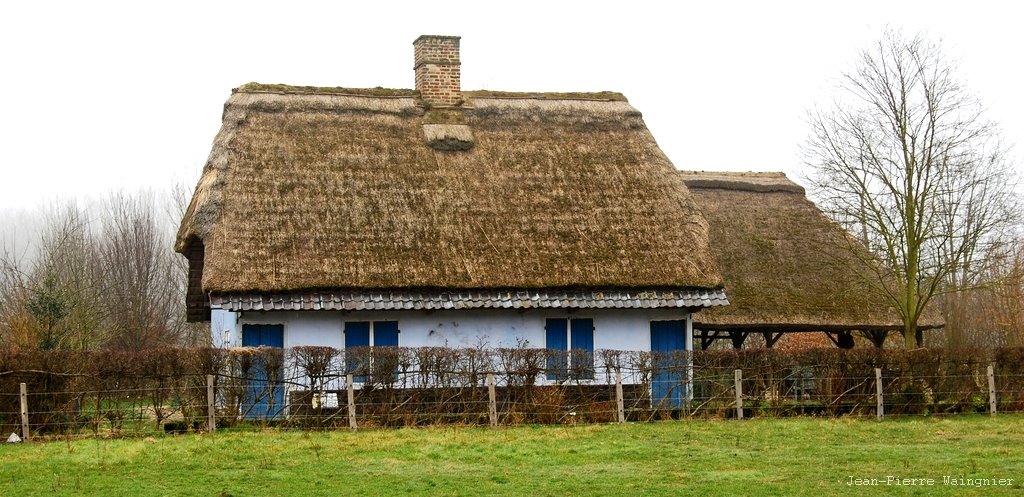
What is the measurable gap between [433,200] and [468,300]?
253 cm

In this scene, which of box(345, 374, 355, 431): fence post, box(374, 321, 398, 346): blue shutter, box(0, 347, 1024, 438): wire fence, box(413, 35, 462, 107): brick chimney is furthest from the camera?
A: box(413, 35, 462, 107): brick chimney

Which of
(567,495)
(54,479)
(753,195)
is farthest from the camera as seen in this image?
(753,195)

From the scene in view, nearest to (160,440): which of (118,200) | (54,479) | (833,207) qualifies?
(54,479)

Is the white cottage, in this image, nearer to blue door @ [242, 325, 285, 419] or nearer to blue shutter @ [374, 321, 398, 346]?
blue shutter @ [374, 321, 398, 346]

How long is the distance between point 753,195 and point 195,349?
15350 millimetres

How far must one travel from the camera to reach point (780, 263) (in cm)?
2645

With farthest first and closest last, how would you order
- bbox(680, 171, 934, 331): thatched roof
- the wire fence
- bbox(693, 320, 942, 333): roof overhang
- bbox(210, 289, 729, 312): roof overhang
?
1. bbox(680, 171, 934, 331): thatched roof
2. bbox(693, 320, 942, 333): roof overhang
3. bbox(210, 289, 729, 312): roof overhang
4. the wire fence

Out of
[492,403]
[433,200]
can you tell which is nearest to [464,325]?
[433,200]

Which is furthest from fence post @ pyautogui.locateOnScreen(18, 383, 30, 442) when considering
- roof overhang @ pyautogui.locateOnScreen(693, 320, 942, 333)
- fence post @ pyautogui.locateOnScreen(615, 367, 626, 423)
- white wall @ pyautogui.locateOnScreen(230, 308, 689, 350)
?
roof overhang @ pyautogui.locateOnScreen(693, 320, 942, 333)

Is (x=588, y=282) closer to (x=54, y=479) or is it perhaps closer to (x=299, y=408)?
(x=299, y=408)

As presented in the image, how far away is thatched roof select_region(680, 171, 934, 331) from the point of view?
2506 centimetres

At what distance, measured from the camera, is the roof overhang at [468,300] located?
20766 mm

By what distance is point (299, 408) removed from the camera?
1850 centimetres

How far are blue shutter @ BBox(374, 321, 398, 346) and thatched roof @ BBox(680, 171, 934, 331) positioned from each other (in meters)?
6.15
